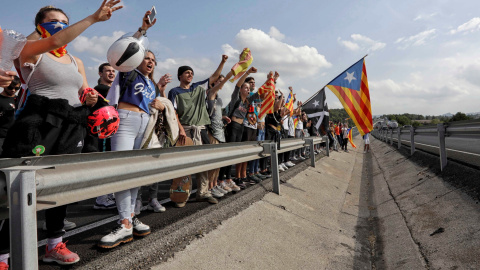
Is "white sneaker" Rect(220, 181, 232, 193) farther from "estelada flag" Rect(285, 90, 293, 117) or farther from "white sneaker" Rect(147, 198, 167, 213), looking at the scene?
"estelada flag" Rect(285, 90, 293, 117)

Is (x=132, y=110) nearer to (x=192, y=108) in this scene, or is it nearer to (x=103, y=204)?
(x=192, y=108)

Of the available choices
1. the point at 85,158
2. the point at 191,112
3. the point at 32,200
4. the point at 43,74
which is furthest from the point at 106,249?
the point at 191,112

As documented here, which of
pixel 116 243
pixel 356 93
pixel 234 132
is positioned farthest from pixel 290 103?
A: pixel 116 243

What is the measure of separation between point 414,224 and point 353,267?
1369 mm

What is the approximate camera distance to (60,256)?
2.27 metres

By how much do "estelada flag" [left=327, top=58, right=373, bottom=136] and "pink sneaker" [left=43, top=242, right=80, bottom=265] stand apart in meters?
7.17

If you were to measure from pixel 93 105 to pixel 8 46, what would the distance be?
114 centimetres

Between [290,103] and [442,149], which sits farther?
[290,103]

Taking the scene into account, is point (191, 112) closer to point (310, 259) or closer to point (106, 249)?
point (106, 249)

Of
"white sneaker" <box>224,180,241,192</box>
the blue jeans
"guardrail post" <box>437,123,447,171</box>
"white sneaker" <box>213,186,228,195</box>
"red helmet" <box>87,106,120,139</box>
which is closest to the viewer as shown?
"red helmet" <box>87,106,120,139</box>

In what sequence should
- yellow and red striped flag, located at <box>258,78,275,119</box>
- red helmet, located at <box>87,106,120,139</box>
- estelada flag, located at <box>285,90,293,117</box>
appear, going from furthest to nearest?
estelada flag, located at <box>285,90,293,117</box> < yellow and red striped flag, located at <box>258,78,275,119</box> < red helmet, located at <box>87,106,120,139</box>

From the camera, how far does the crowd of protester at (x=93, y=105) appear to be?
2109 millimetres

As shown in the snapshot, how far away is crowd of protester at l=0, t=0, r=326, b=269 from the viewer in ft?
6.92

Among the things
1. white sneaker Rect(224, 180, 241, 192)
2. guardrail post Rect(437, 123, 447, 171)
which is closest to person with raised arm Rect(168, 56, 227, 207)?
white sneaker Rect(224, 180, 241, 192)
